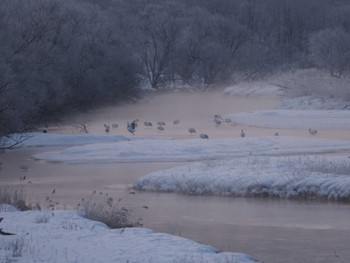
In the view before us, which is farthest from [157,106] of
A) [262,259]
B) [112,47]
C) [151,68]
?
[262,259]

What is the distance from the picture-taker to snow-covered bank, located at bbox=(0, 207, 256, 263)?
11.4 meters

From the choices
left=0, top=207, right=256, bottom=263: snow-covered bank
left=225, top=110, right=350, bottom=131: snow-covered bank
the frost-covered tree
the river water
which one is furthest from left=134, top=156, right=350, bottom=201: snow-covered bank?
the frost-covered tree

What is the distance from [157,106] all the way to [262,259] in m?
50.8

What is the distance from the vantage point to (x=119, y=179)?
25.3 m

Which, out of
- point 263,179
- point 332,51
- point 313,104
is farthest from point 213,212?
point 332,51

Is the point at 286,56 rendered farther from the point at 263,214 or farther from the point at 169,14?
the point at 263,214

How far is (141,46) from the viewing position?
290 ft

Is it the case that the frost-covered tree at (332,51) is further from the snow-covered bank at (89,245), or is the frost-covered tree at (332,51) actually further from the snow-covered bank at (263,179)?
the snow-covered bank at (89,245)

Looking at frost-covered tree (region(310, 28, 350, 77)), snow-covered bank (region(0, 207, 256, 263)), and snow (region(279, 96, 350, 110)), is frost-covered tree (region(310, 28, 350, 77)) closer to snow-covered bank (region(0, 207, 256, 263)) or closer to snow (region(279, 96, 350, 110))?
snow (region(279, 96, 350, 110))

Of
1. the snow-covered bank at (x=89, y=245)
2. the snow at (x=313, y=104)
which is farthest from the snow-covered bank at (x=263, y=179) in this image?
the snow at (x=313, y=104)

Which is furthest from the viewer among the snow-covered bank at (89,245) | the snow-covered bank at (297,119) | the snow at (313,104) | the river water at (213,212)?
the snow at (313,104)

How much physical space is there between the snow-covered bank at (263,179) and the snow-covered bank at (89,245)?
7.18m

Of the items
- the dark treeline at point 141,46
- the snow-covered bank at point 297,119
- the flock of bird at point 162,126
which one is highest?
the dark treeline at point 141,46

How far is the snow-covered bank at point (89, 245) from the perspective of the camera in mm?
11445
